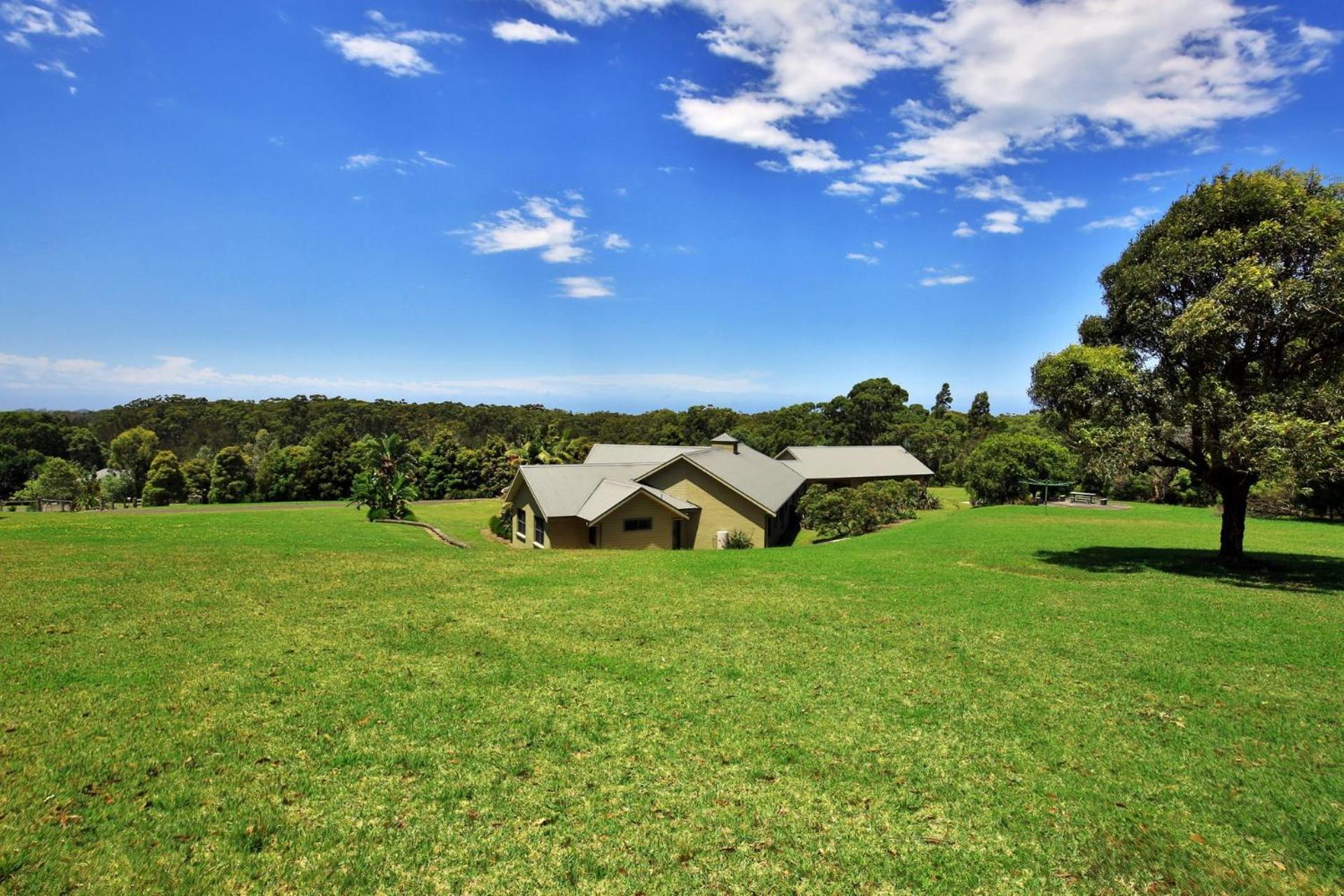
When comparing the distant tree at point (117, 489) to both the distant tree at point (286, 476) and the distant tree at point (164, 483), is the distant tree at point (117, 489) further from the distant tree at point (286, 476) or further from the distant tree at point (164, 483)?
the distant tree at point (286, 476)

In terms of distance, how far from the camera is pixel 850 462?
47.9m

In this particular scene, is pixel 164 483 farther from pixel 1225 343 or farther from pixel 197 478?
pixel 1225 343

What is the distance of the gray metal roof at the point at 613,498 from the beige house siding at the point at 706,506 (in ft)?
1.78

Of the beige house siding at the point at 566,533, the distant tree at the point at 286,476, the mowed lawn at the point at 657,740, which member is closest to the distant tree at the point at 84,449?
the distant tree at the point at 286,476

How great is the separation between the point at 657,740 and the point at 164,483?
228 ft

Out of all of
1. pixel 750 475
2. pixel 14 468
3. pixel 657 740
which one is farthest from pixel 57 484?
pixel 657 740

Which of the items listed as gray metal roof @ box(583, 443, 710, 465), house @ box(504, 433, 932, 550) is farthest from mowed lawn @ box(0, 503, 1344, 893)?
gray metal roof @ box(583, 443, 710, 465)

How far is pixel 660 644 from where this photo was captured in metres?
9.96

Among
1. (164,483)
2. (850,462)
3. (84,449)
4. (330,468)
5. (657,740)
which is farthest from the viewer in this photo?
(84,449)

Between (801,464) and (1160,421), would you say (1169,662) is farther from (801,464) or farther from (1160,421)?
(801,464)

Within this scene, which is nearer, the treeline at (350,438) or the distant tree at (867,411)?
the treeline at (350,438)

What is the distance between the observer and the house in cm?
2669

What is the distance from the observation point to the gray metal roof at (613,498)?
2616 centimetres

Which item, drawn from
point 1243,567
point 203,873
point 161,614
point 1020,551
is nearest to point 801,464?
point 1020,551
